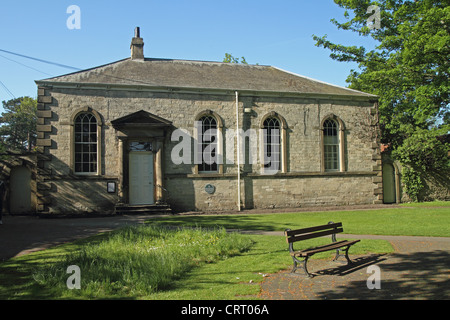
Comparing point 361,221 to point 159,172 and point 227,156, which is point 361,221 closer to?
point 227,156

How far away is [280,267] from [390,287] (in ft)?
6.69

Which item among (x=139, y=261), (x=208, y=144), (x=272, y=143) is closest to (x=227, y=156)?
(x=208, y=144)

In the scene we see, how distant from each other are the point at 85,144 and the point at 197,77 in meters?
6.64

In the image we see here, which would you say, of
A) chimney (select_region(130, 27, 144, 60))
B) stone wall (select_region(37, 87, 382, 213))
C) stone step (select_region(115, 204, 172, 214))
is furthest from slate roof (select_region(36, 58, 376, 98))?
stone step (select_region(115, 204, 172, 214))

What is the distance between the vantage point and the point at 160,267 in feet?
20.9

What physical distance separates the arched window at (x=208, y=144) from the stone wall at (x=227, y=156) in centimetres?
50

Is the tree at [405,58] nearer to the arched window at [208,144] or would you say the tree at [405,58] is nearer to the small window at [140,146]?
the arched window at [208,144]

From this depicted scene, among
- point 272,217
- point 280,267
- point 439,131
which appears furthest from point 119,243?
point 439,131

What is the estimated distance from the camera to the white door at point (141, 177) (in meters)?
17.5

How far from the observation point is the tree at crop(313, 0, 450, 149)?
18.8 m

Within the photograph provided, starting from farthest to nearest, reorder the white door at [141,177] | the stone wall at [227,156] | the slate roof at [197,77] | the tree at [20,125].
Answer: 1. the tree at [20,125]
2. the slate roof at [197,77]
3. the white door at [141,177]
4. the stone wall at [227,156]

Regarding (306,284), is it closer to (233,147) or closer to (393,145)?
(233,147)

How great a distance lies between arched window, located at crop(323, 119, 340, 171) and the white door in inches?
373

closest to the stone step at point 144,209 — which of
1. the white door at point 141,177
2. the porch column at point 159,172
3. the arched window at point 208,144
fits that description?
the porch column at point 159,172
